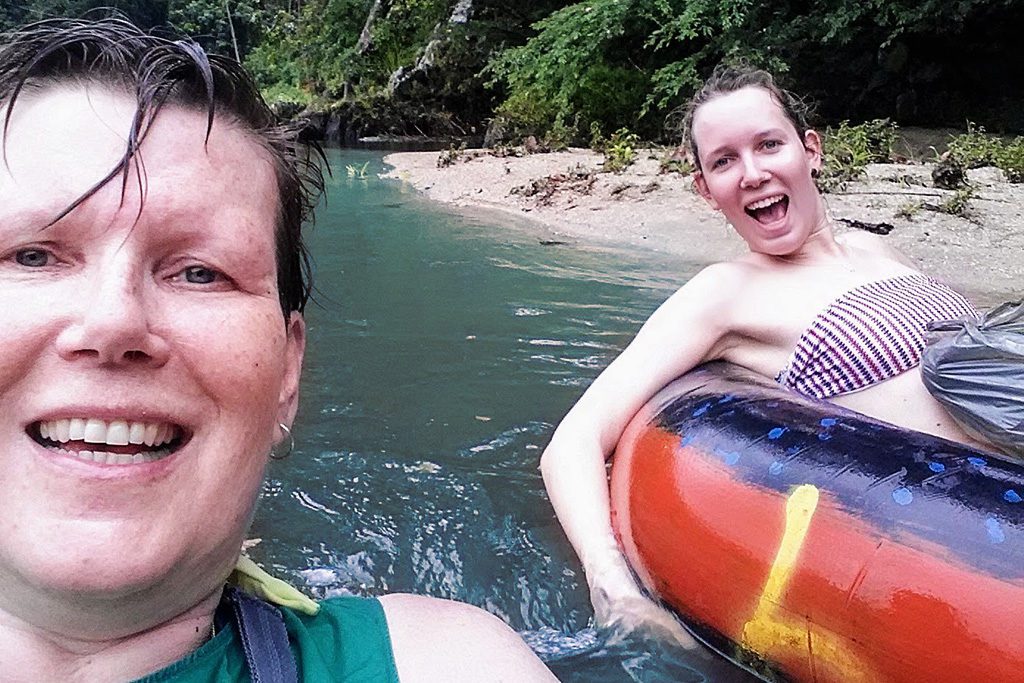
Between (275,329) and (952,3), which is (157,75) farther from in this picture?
(952,3)

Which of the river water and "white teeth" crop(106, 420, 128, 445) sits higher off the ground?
"white teeth" crop(106, 420, 128, 445)

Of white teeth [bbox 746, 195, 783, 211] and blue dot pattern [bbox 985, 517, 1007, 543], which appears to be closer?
blue dot pattern [bbox 985, 517, 1007, 543]

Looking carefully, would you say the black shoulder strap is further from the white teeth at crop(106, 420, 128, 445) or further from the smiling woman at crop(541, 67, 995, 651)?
the smiling woman at crop(541, 67, 995, 651)

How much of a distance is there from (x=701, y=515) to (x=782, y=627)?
0.93ft

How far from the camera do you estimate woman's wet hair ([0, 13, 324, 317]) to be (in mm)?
1031

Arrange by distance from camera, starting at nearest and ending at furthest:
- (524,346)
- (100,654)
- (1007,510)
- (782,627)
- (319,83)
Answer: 1. (100,654)
2. (1007,510)
3. (782,627)
4. (524,346)
5. (319,83)

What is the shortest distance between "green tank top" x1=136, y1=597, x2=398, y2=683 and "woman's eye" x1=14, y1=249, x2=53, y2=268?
18.7 inches

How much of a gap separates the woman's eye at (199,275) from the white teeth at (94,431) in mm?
185

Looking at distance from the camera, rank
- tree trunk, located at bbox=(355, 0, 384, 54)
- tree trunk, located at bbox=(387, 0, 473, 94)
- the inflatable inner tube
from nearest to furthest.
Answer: the inflatable inner tube < tree trunk, located at bbox=(387, 0, 473, 94) < tree trunk, located at bbox=(355, 0, 384, 54)

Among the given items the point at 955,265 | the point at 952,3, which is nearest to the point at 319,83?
the point at 952,3

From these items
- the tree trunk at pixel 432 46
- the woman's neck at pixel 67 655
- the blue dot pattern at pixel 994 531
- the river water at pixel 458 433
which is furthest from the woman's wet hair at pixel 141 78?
the tree trunk at pixel 432 46

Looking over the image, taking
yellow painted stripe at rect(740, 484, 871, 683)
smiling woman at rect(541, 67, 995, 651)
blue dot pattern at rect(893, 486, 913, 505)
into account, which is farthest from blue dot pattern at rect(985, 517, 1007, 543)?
smiling woman at rect(541, 67, 995, 651)

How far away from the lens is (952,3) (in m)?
12.4

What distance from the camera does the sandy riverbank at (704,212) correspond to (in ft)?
19.3
